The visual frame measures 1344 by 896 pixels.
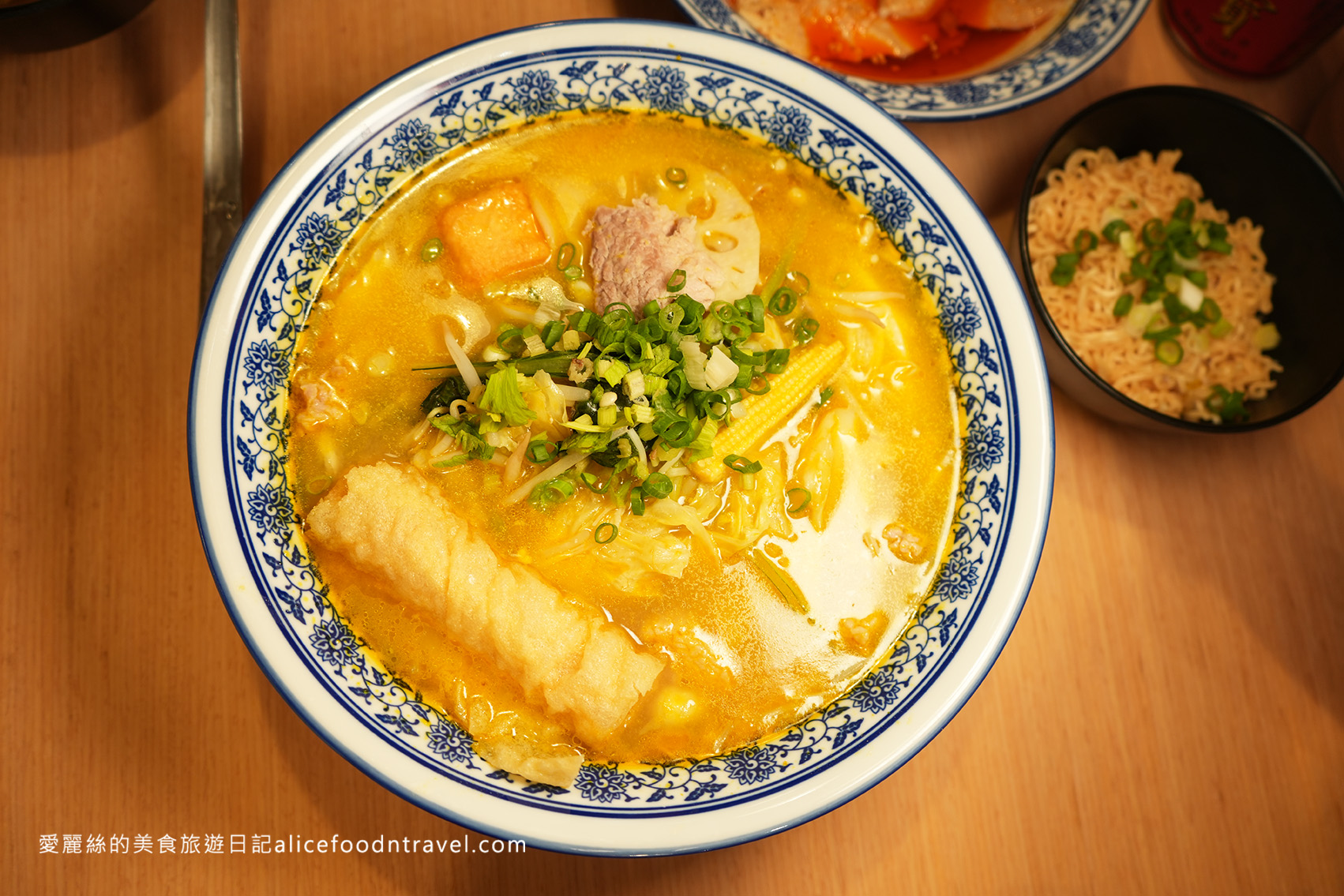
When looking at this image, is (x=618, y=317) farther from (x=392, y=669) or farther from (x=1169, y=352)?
(x=1169, y=352)

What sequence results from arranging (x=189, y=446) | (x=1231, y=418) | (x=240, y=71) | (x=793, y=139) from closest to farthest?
(x=189, y=446)
(x=793, y=139)
(x=240, y=71)
(x=1231, y=418)

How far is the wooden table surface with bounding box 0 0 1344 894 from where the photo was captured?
6.80ft

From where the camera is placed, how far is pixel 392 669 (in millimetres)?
1847

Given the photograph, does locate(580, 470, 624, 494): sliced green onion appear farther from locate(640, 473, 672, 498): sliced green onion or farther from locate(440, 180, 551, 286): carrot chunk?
locate(440, 180, 551, 286): carrot chunk

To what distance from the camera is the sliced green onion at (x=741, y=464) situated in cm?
191

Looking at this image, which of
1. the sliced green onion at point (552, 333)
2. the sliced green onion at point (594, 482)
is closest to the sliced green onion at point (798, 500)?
the sliced green onion at point (594, 482)

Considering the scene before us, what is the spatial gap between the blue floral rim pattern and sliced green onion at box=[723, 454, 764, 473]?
512 millimetres

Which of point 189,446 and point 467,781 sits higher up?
point 189,446

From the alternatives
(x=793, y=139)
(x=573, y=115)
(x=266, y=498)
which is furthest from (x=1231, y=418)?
(x=266, y=498)

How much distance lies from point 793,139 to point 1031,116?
0.98 metres

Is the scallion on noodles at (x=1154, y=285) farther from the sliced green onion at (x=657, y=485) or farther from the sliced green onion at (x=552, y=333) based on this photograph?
the sliced green onion at (x=552, y=333)

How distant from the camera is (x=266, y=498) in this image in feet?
5.88

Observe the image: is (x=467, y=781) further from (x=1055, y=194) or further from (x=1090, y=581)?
(x=1055, y=194)

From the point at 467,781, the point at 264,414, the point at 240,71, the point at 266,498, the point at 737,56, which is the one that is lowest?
the point at 467,781
